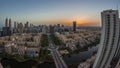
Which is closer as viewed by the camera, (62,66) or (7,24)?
(62,66)

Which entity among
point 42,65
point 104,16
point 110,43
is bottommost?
point 42,65

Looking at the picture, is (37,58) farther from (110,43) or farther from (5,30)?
(5,30)

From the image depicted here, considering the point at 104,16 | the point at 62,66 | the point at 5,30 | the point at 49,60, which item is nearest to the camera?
the point at 104,16

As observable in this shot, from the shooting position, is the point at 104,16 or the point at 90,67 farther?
the point at 90,67

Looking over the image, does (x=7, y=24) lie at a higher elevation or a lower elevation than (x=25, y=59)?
higher

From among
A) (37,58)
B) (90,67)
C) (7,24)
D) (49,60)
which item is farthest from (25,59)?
(7,24)

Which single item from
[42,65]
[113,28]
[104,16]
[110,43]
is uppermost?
[104,16]

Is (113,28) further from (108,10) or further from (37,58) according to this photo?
(37,58)

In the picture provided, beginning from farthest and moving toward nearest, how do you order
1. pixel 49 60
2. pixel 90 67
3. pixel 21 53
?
pixel 21 53, pixel 49 60, pixel 90 67

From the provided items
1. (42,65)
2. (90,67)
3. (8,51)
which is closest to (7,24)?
(8,51)
